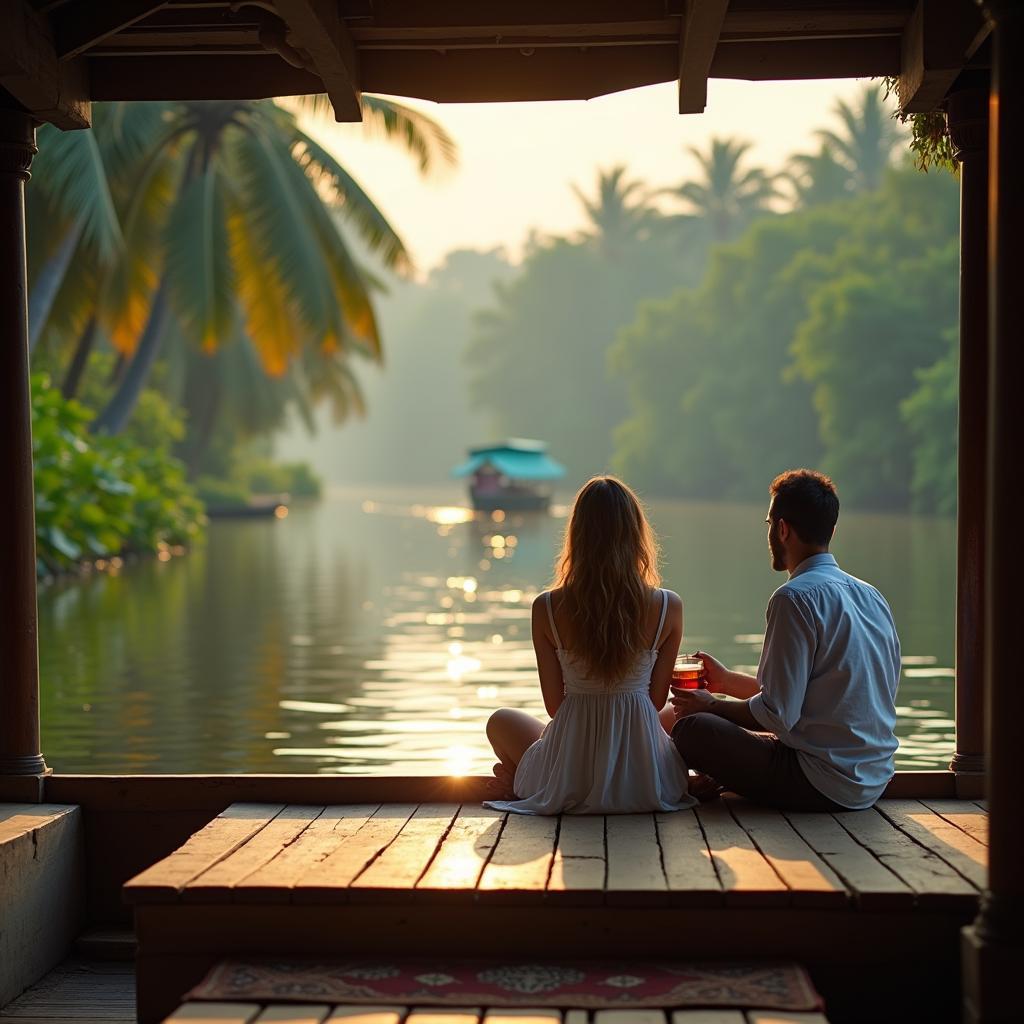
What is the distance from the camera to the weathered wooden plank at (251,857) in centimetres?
375

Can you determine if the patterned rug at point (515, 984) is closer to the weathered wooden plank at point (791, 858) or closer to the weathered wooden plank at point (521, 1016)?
the weathered wooden plank at point (521, 1016)

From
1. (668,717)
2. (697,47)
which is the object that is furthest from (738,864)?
(697,47)

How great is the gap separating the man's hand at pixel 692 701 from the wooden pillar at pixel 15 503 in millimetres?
1975

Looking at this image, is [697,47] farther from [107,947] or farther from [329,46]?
[107,947]

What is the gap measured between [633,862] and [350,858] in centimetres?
73

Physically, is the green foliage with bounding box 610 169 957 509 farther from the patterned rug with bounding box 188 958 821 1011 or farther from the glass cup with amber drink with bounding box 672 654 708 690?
the patterned rug with bounding box 188 958 821 1011

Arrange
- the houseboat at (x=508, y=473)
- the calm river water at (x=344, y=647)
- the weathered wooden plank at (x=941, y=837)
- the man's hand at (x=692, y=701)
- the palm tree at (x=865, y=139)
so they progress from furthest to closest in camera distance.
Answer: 1. the palm tree at (x=865, y=139)
2. the houseboat at (x=508, y=473)
3. the calm river water at (x=344, y=647)
4. the man's hand at (x=692, y=701)
5. the weathered wooden plank at (x=941, y=837)

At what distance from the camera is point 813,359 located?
41.7m

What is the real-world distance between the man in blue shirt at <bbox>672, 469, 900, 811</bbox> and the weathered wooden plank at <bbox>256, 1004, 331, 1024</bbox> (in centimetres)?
160

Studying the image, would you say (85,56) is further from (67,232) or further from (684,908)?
(67,232)

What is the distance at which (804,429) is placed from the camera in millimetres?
49125

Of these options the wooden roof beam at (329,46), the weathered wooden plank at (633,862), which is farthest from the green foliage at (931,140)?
the weathered wooden plank at (633,862)

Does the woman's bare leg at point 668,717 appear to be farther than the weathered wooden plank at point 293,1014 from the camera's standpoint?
Yes

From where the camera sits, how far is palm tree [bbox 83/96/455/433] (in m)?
20.9
